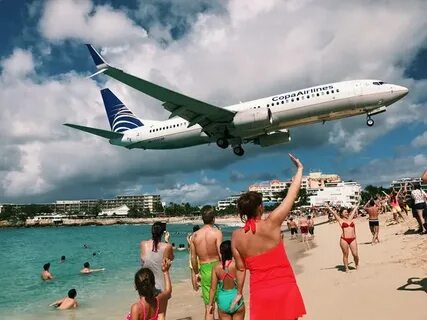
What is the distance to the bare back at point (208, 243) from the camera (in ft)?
19.5

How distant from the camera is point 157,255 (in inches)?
214

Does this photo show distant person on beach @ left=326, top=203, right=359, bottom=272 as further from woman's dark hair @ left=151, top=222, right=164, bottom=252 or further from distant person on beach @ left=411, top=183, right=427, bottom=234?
woman's dark hair @ left=151, top=222, right=164, bottom=252

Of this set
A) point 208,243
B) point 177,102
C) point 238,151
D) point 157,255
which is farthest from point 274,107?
Answer: point 157,255

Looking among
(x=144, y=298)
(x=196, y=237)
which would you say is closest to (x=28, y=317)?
(x=196, y=237)

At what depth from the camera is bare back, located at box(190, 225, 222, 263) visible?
19.5 ft

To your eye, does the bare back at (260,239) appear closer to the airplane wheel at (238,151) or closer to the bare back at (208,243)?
the bare back at (208,243)

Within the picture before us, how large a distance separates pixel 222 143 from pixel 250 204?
2528 cm

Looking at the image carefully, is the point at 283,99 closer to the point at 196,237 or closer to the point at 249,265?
the point at 196,237

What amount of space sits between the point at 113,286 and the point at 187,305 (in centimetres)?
790

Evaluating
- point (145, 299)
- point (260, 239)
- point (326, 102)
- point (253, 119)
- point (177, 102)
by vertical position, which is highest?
point (177, 102)

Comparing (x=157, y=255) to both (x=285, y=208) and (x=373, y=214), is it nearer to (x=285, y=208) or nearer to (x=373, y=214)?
(x=285, y=208)

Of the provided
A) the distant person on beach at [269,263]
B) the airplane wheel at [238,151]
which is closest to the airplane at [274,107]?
the airplane wheel at [238,151]

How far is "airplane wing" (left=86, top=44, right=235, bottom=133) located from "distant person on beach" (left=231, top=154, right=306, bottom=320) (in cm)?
1904

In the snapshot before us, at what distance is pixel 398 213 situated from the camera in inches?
950
